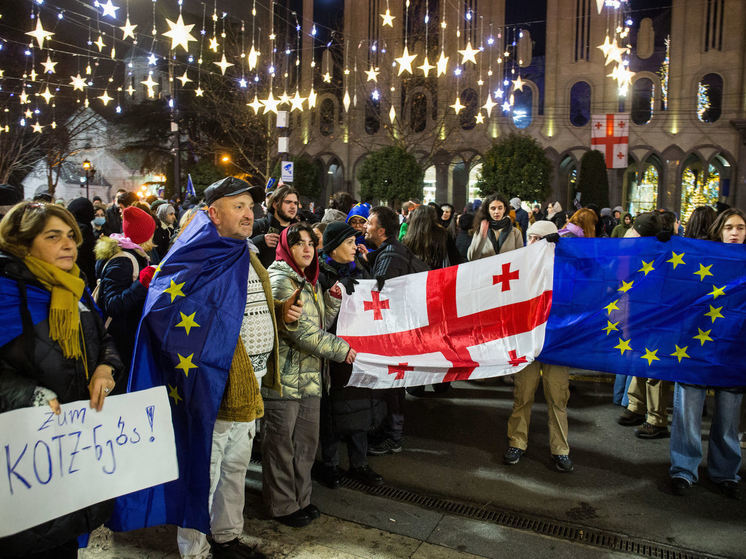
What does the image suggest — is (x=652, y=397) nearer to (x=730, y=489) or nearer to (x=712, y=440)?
(x=712, y=440)

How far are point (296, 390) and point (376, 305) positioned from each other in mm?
1518

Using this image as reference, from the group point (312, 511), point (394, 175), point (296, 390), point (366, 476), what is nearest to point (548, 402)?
point (366, 476)

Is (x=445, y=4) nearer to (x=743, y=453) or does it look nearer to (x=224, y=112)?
(x=224, y=112)

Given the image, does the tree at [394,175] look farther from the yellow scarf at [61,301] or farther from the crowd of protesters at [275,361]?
the yellow scarf at [61,301]

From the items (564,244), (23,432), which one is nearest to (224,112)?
A: (564,244)

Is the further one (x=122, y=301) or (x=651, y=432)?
(x=651, y=432)

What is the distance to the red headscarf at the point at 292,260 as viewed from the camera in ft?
12.9

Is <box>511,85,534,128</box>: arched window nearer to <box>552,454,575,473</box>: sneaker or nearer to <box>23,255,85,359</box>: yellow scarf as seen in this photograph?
<box>552,454,575,473</box>: sneaker

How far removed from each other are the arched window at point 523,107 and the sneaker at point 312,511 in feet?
98.3

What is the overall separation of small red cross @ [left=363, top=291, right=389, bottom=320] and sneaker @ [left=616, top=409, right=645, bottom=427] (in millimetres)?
2814

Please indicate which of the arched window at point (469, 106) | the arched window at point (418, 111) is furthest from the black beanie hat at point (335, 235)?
the arched window at point (418, 111)

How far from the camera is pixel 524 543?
383 centimetres

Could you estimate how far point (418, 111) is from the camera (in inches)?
1246

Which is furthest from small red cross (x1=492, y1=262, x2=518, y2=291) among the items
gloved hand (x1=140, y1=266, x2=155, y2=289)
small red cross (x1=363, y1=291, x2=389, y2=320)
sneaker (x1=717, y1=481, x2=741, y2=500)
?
gloved hand (x1=140, y1=266, x2=155, y2=289)
